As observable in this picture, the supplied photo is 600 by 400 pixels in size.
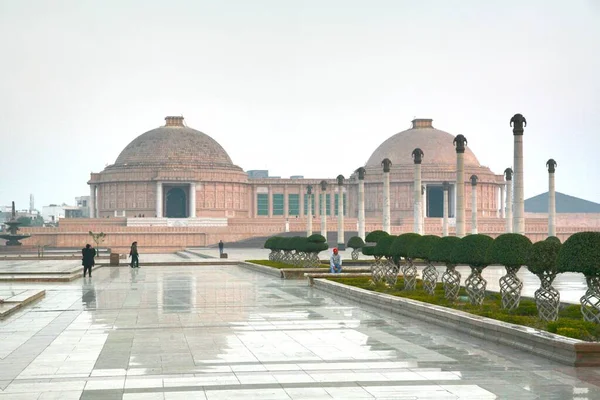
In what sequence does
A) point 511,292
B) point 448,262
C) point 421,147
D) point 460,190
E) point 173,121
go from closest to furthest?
point 511,292 < point 448,262 < point 460,190 < point 421,147 < point 173,121

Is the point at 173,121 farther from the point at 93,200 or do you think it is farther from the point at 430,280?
the point at 430,280

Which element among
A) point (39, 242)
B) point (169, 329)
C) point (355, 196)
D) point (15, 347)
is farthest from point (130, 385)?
point (355, 196)

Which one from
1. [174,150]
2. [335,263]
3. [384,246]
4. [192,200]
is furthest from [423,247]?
[174,150]

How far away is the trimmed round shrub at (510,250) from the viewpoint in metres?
16.2

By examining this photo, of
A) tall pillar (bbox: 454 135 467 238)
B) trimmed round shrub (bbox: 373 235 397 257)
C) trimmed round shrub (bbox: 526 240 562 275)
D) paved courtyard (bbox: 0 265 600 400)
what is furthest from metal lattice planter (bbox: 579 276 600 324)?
tall pillar (bbox: 454 135 467 238)

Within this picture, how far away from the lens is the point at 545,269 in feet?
49.5

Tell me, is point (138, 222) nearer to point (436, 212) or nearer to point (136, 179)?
point (136, 179)

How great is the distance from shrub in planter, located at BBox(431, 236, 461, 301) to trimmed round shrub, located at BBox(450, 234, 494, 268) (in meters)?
0.44

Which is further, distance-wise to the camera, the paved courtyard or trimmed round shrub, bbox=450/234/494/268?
trimmed round shrub, bbox=450/234/494/268

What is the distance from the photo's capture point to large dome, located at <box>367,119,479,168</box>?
9444cm

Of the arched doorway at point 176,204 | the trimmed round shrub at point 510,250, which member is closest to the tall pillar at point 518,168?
the trimmed round shrub at point 510,250

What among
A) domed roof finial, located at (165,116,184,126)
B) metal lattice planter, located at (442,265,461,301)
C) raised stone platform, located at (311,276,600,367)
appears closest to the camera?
raised stone platform, located at (311,276,600,367)

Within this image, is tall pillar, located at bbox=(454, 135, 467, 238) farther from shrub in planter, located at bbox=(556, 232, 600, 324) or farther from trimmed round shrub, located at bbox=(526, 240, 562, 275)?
shrub in planter, located at bbox=(556, 232, 600, 324)

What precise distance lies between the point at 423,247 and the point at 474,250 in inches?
133
